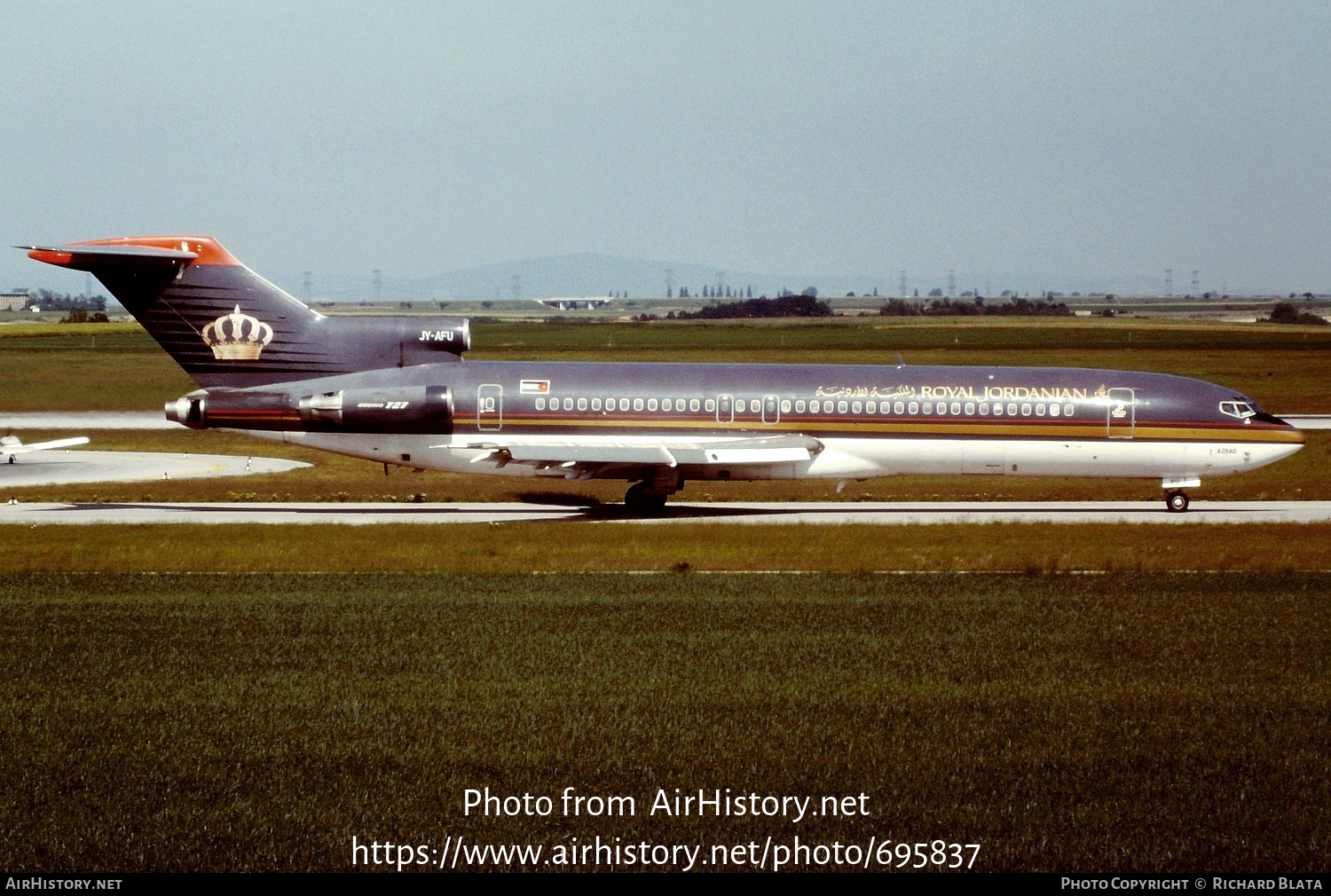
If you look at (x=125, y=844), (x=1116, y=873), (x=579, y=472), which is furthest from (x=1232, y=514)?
(x=125, y=844)

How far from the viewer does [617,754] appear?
12969 mm

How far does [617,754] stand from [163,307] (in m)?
27.9

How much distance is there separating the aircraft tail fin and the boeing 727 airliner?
5 cm

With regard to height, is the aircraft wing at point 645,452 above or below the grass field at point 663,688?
above

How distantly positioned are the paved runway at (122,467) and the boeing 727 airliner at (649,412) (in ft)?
30.2

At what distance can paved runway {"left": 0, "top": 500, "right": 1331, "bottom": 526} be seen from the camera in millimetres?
34812

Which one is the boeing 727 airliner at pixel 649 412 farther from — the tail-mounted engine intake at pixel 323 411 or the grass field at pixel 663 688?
the grass field at pixel 663 688

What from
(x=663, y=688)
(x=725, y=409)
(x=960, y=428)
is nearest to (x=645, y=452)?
(x=725, y=409)

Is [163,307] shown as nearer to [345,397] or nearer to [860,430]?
[345,397]

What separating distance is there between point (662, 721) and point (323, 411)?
24.4 m

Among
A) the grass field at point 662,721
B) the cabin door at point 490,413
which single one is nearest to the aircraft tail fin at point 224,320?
the cabin door at point 490,413

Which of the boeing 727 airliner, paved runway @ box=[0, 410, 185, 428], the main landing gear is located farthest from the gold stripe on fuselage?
paved runway @ box=[0, 410, 185, 428]

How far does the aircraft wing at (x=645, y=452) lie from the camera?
3588 centimetres

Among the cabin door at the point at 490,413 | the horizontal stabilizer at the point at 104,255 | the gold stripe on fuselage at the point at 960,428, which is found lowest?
the gold stripe on fuselage at the point at 960,428
